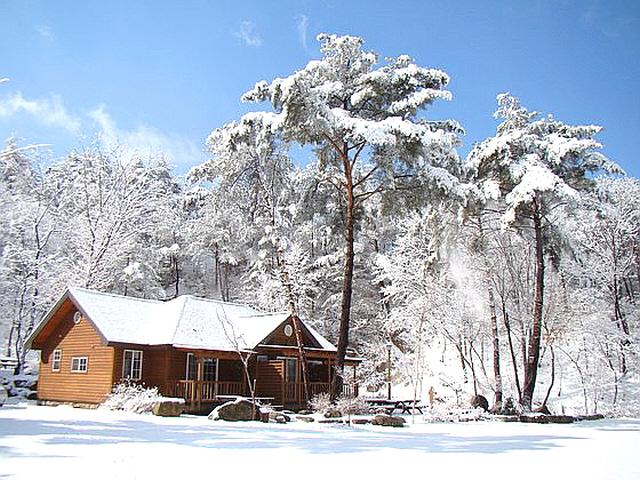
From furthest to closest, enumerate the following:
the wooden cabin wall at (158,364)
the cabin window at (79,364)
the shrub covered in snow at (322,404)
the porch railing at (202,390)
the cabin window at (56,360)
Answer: the cabin window at (56,360)
the cabin window at (79,364)
the wooden cabin wall at (158,364)
the porch railing at (202,390)
the shrub covered in snow at (322,404)

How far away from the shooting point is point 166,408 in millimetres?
18688

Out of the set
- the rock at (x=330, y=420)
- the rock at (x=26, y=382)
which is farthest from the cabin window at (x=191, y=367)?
the rock at (x=26, y=382)

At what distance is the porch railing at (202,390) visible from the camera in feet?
70.3

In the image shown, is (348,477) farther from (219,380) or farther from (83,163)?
(83,163)

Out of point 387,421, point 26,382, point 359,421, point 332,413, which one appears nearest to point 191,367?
point 332,413

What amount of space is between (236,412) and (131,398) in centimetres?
432

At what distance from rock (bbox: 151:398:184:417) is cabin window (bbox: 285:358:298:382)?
22.2ft

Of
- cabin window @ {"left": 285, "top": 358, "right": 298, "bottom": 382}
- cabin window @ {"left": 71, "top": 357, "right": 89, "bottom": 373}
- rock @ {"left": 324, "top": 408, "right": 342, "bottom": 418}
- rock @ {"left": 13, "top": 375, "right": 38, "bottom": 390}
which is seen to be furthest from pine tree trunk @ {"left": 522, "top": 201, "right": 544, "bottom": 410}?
rock @ {"left": 13, "top": 375, "right": 38, "bottom": 390}

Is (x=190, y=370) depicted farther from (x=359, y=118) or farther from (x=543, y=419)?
(x=543, y=419)

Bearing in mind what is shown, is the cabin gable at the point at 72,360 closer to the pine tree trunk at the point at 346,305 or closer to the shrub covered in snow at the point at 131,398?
the shrub covered in snow at the point at 131,398

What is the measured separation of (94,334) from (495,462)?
17.3 metres

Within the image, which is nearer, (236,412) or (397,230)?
(236,412)

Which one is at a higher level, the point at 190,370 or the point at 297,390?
the point at 190,370

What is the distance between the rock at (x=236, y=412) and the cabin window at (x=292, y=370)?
6.67m
